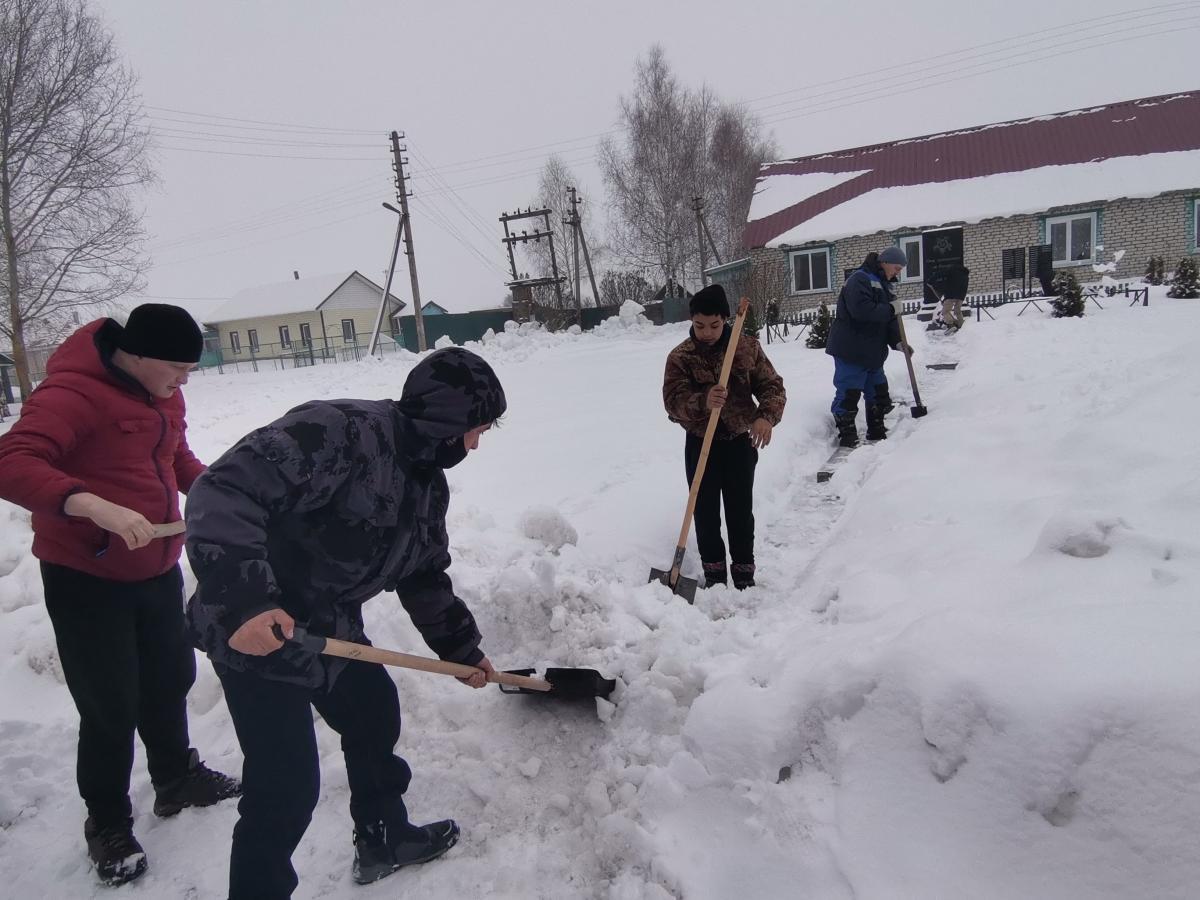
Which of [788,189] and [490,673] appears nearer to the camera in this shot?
[490,673]

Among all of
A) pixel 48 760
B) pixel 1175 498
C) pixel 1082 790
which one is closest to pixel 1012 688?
pixel 1082 790

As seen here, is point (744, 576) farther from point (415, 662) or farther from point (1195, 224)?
point (1195, 224)

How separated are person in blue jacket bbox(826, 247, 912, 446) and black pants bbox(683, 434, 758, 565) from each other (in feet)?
9.52

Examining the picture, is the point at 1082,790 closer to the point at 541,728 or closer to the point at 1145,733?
the point at 1145,733

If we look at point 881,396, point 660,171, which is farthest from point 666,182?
point 881,396

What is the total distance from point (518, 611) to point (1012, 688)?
2125 millimetres

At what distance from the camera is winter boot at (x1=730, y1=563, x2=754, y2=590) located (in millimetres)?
3854

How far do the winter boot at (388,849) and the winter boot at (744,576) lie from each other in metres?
2.12

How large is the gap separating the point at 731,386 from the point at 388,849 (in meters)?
2.57

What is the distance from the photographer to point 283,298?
42.9 metres

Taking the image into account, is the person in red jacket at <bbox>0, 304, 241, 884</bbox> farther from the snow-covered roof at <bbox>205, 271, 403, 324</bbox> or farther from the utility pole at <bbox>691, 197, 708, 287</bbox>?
the snow-covered roof at <bbox>205, 271, 403, 324</bbox>

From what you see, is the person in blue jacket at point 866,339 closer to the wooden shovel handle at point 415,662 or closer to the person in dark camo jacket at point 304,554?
the wooden shovel handle at point 415,662

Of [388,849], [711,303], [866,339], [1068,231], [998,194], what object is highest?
[998,194]

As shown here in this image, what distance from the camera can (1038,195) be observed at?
20.2m
